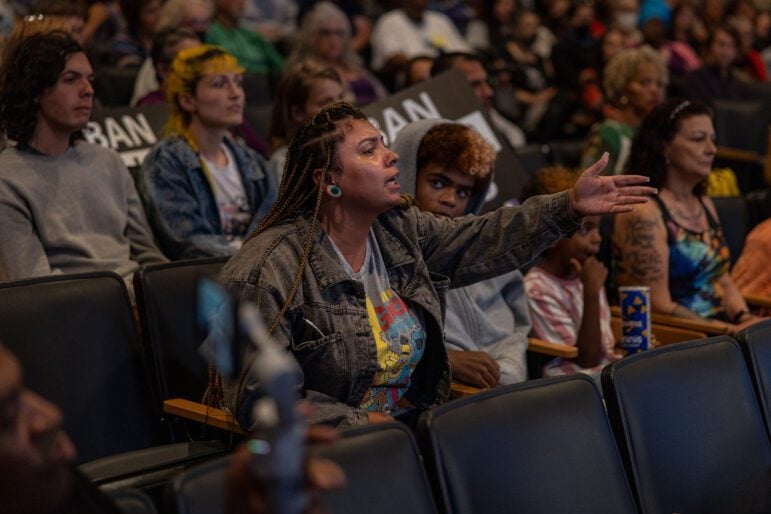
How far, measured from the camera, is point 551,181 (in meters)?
3.11

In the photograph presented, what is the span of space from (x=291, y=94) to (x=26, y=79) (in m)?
1.06

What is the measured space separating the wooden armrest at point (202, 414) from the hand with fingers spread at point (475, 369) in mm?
631

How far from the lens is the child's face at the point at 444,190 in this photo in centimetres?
271

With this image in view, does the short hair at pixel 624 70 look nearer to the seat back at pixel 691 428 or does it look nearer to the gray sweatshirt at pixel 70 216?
the gray sweatshirt at pixel 70 216

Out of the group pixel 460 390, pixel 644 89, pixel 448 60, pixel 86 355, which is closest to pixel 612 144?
pixel 644 89

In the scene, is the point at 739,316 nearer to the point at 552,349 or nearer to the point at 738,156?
the point at 552,349

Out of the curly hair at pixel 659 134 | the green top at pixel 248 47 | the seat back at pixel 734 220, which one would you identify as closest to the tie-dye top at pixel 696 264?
the curly hair at pixel 659 134

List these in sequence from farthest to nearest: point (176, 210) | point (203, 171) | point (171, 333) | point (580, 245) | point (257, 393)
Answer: point (203, 171) → point (176, 210) → point (580, 245) → point (171, 333) → point (257, 393)

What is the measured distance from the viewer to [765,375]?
7.11 feet

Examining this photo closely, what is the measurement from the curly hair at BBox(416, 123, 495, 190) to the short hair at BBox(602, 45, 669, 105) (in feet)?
6.64

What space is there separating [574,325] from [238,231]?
105 centimetres

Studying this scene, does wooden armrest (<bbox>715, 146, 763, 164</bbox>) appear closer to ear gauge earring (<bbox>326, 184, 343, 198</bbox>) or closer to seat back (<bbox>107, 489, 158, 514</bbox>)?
ear gauge earring (<bbox>326, 184, 343, 198</bbox>)

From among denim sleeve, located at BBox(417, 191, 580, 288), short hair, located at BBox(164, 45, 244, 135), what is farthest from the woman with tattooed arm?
short hair, located at BBox(164, 45, 244, 135)

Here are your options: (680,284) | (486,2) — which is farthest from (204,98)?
(486,2)
